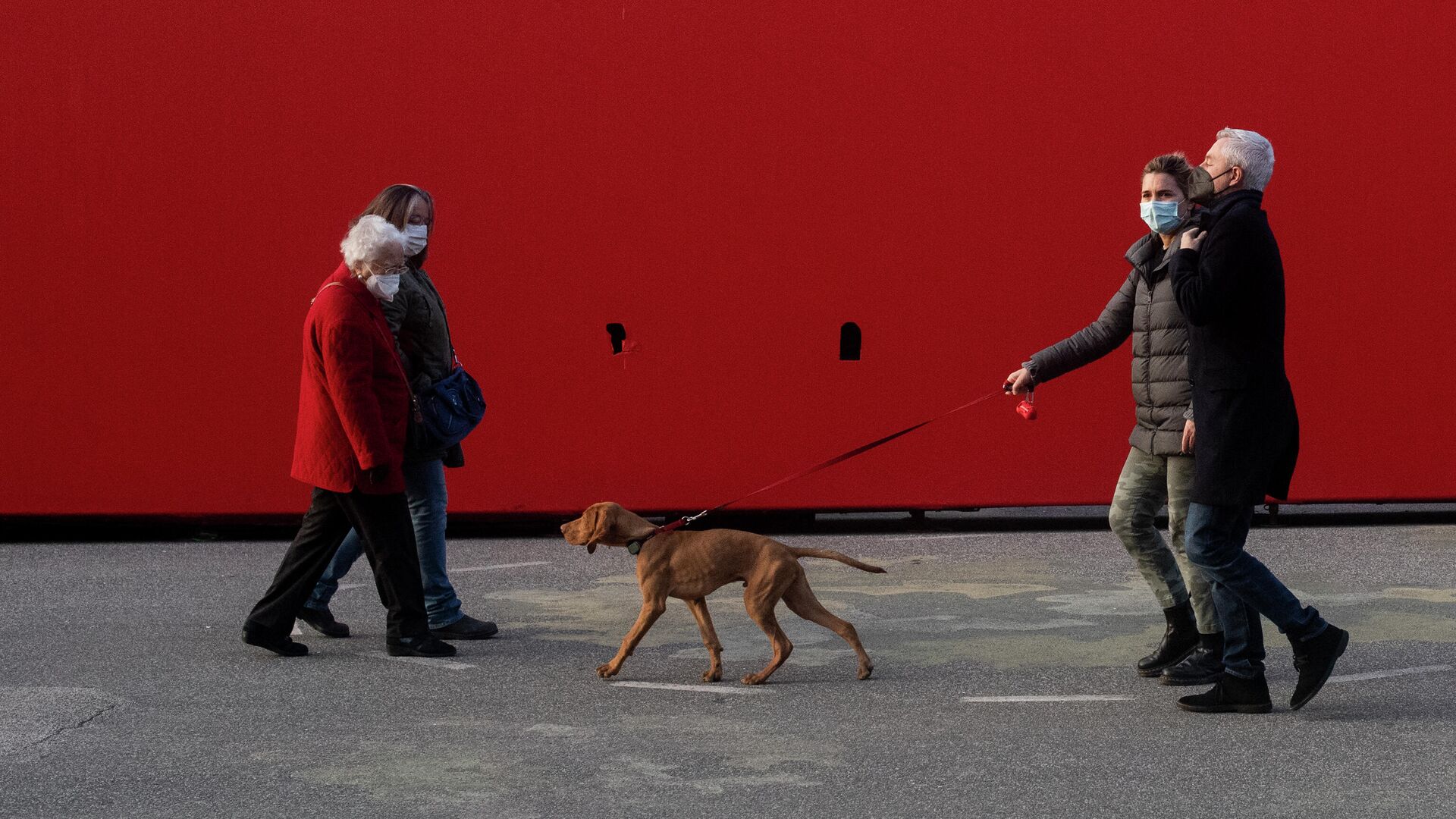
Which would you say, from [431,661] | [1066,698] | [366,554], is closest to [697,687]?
[431,661]

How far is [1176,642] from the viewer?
244 inches

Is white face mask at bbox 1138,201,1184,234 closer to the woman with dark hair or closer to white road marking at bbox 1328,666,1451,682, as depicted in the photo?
white road marking at bbox 1328,666,1451,682

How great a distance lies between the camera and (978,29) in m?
9.87

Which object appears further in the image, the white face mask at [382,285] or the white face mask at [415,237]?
the white face mask at [415,237]

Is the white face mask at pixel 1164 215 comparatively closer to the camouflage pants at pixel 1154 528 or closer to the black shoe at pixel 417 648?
the camouflage pants at pixel 1154 528

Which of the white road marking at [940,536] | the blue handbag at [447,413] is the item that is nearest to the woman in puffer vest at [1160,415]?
the blue handbag at [447,413]

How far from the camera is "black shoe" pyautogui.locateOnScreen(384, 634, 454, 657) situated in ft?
21.7

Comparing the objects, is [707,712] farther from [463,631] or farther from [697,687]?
[463,631]

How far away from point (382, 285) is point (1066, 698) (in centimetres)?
287

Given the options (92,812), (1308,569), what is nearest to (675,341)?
(1308,569)

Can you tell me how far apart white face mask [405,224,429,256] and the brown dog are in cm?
141

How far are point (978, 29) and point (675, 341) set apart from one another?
95.2 inches

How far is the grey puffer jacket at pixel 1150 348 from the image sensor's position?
599 cm

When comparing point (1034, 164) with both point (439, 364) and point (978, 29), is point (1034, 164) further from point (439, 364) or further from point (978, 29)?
point (439, 364)
